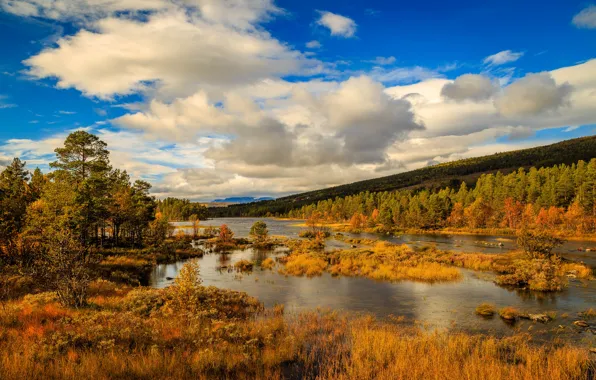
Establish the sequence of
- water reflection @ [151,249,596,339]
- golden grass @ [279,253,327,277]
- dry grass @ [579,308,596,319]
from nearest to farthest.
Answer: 1. dry grass @ [579,308,596,319]
2. water reflection @ [151,249,596,339]
3. golden grass @ [279,253,327,277]

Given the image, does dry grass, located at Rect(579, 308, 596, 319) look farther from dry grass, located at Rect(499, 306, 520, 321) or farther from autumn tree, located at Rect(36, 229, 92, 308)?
autumn tree, located at Rect(36, 229, 92, 308)

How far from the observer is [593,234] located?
271ft

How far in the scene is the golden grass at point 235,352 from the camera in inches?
437

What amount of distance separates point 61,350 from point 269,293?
69.4 ft

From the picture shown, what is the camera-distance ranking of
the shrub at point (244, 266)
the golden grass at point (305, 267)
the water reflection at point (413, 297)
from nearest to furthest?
1. the water reflection at point (413, 297)
2. the golden grass at point (305, 267)
3. the shrub at point (244, 266)

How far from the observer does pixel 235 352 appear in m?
13.6

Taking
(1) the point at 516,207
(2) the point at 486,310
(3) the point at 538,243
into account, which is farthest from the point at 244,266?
(1) the point at 516,207

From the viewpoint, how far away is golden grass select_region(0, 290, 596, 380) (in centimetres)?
1110

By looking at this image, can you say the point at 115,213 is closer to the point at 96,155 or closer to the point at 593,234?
the point at 96,155

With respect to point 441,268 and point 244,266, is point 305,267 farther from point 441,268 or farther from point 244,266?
point 441,268

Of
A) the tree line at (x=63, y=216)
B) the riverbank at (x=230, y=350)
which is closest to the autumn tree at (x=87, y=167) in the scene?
the tree line at (x=63, y=216)

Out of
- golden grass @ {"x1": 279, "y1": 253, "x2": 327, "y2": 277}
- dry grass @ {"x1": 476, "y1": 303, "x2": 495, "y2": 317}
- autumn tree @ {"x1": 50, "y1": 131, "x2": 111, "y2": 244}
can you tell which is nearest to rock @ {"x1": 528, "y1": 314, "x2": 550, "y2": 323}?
dry grass @ {"x1": 476, "y1": 303, "x2": 495, "y2": 317}

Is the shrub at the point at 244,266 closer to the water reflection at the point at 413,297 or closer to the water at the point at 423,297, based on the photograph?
the water at the point at 423,297

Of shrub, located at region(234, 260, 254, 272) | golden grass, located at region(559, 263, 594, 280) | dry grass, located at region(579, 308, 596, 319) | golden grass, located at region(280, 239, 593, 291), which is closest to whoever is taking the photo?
dry grass, located at region(579, 308, 596, 319)
